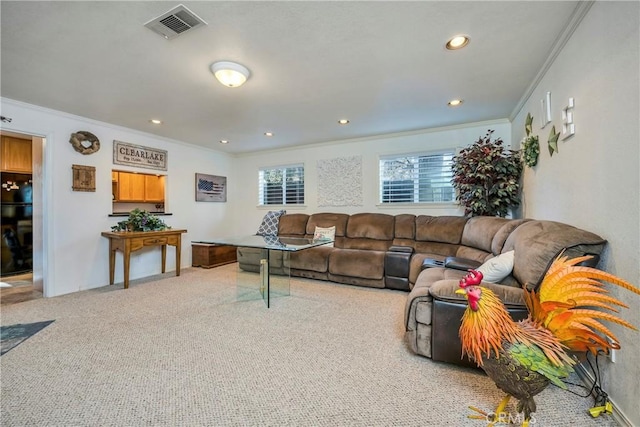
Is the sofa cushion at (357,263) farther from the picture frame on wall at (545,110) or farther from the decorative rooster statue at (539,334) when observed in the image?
the decorative rooster statue at (539,334)

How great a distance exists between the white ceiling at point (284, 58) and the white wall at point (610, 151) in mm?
319

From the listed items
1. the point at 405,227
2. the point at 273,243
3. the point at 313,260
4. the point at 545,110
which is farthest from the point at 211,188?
the point at 545,110

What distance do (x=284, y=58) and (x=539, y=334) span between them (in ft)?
8.00

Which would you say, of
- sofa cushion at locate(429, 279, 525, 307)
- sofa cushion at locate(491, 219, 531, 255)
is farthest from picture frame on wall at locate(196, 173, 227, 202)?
sofa cushion at locate(491, 219, 531, 255)

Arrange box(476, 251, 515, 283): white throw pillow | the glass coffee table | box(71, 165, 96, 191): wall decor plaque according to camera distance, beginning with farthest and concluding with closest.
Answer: box(71, 165, 96, 191): wall decor plaque < the glass coffee table < box(476, 251, 515, 283): white throw pillow

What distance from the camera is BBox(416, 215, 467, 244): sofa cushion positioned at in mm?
3701

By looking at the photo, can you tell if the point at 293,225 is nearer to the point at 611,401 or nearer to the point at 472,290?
the point at 472,290

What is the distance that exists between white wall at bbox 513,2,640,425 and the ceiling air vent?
238 centimetres

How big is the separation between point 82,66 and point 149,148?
2271mm

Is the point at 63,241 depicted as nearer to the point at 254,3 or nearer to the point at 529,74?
A: the point at 254,3

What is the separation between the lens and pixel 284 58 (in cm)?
221

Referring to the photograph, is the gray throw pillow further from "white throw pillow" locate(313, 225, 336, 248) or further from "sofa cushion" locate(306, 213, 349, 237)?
"white throw pillow" locate(313, 225, 336, 248)

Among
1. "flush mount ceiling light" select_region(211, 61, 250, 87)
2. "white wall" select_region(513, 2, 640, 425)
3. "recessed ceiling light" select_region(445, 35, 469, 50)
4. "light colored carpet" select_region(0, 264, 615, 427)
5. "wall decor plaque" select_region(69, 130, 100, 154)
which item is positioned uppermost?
"recessed ceiling light" select_region(445, 35, 469, 50)

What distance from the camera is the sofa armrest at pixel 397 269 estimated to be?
345cm
